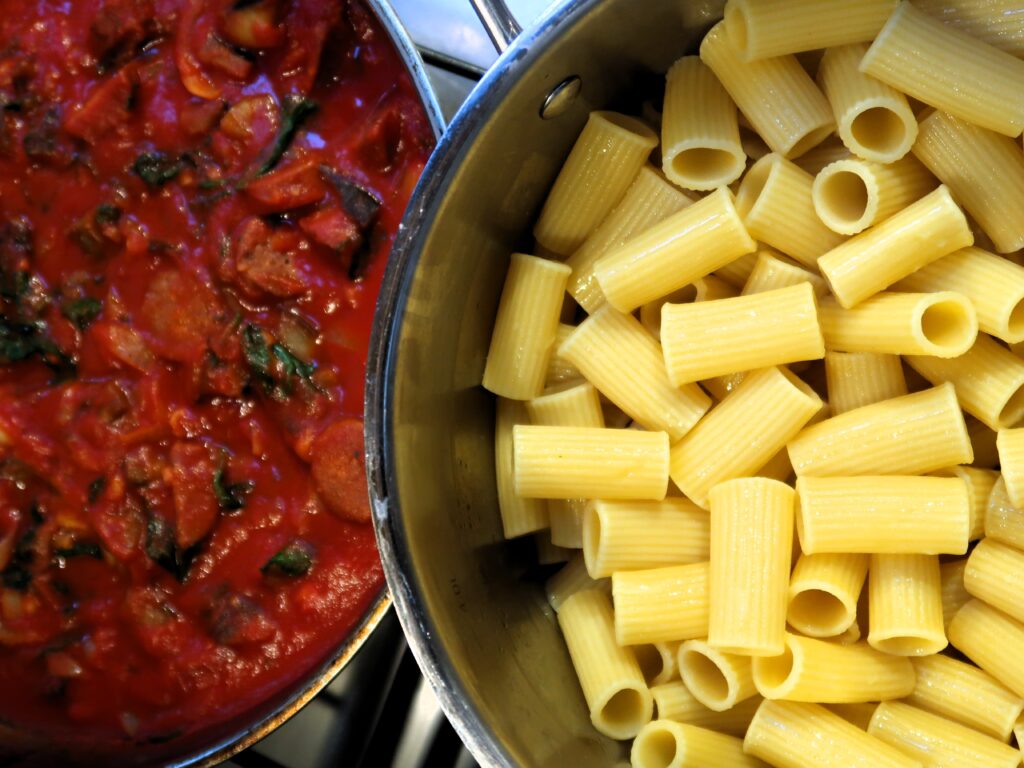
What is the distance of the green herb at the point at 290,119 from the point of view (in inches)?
84.7

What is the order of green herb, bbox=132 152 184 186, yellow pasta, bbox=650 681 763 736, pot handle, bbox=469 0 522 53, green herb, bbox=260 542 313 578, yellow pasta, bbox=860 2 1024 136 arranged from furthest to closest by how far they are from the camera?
green herb, bbox=132 152 184 186
green herb, bbox=260 542 313 578
pot handle, bbox=469 0 522 53
yellow pasta, bbox=650 681 763 736
yellow pasta, bbox=860 2 1024 136

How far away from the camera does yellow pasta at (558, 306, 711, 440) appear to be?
5.47ft

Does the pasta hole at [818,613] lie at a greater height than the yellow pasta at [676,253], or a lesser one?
lesser

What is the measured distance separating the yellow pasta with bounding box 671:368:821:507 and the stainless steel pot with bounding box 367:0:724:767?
1.30ft

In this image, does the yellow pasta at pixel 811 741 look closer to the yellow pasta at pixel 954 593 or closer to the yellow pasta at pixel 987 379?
the yellow pasta at pixel 954 593

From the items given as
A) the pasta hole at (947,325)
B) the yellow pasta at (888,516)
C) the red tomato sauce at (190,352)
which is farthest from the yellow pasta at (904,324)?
the red tomato sauce at (190,352)

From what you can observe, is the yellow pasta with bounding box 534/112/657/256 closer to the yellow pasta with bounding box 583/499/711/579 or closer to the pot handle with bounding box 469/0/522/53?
the pot handle with bounding box 469/0/522/53

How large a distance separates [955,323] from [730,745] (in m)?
0.80

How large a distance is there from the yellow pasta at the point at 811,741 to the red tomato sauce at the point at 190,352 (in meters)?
0.87

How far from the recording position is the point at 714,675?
5.45ft

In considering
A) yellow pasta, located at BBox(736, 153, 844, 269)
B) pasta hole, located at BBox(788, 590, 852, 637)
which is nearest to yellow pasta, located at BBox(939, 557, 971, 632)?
pasta hole, located at BBox(788, 590, 852, 637)

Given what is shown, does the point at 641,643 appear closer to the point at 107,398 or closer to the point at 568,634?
the point at 568,634

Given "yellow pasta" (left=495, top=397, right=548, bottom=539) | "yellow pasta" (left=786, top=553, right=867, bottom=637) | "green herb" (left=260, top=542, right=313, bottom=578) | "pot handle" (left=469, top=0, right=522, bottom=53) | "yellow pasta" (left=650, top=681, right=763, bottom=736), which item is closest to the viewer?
"yellow pasta" (left=786, top=553, right=867, bottom=637)

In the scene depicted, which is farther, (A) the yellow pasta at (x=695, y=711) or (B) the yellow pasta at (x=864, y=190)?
(A) the yellow pasta at (x=695, y=711)
